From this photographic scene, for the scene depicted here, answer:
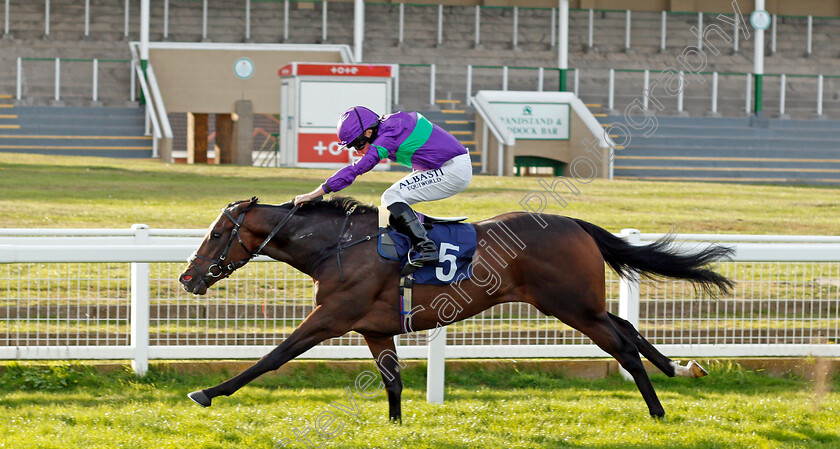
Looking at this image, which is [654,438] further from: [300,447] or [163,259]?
[163,259]

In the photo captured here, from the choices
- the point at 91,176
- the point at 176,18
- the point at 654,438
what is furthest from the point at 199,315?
the point at 176,18

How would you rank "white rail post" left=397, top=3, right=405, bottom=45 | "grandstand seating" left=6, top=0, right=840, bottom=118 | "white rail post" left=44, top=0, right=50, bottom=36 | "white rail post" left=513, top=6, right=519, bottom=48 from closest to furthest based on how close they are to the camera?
"grandstand seating" left=6, top=0, right=840, bottom=118, "white rail post" left=44, top=0, right=50, bottom=36, "white rail post" left=397, top=3, right=405, bottom=45, "white rail post" left=513, top=6, right=519, bottom=48

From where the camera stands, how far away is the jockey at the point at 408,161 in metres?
5.18

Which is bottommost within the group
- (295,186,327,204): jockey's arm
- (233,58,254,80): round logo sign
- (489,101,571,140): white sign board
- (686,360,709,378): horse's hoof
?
(686,360,709,378): horse's hoof

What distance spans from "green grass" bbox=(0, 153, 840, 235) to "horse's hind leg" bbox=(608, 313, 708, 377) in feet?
18.1

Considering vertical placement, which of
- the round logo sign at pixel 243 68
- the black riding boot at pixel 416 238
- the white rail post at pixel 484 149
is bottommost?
the black riding boot at pixel 416 238

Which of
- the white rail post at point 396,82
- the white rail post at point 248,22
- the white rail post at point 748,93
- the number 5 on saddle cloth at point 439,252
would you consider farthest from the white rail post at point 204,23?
the number 5 on saddle cloth at point 439,252

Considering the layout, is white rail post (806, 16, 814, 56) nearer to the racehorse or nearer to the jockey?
the racehorse

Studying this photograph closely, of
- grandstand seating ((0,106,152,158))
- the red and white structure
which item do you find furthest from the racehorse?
grandstand seating ((0,106,152,158))

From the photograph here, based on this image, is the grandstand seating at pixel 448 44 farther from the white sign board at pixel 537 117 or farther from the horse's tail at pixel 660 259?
the horse's tail at pixel 660 259

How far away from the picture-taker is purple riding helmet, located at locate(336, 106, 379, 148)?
5297 millimetres

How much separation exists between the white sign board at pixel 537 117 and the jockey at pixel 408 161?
16.2 metres

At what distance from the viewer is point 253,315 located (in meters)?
6.76

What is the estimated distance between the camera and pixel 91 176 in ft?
49.1
